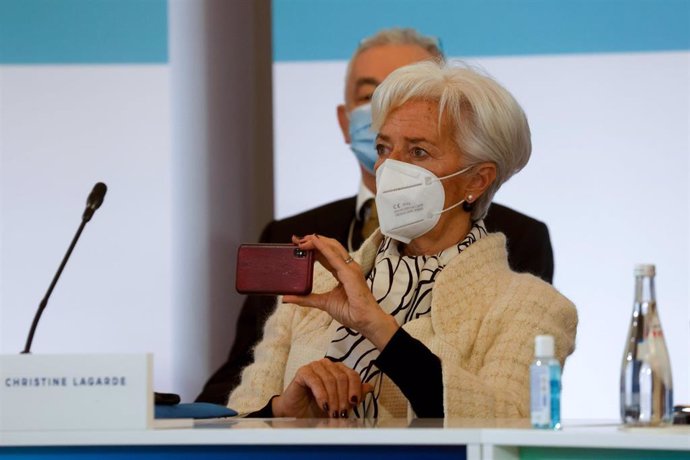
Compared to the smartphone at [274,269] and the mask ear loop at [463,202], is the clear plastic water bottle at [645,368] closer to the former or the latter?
the smartphone at [274,269]

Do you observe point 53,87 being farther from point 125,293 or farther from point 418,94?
point 418,94

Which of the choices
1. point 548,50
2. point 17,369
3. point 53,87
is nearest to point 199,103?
point 53,87

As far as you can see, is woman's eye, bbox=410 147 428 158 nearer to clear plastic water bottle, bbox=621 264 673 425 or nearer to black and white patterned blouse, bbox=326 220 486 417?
black and white patterned blouse, bbox=326 220 486 417

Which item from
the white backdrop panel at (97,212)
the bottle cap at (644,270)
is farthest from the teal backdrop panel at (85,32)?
the bottle cap at (644,270)

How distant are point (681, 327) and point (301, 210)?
1295 mm

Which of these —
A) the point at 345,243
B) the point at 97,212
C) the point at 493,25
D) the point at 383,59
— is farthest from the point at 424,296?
the point at 97,212

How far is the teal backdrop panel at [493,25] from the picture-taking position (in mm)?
4008

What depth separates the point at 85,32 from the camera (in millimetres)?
4418

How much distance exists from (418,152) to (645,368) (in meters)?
1.01

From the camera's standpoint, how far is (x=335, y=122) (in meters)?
4.24

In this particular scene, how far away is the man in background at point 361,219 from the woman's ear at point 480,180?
33.4 inches

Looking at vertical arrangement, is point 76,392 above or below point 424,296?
below

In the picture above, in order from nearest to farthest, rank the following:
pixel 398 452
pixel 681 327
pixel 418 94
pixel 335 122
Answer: pixel 398 452, pixel 418 94, pixel 681 327, pixel 335 122

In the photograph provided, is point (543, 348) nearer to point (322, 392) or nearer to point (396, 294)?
point (322, 392)
